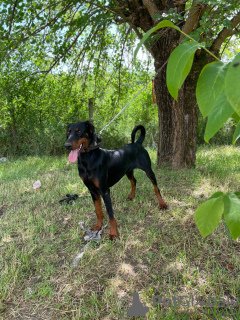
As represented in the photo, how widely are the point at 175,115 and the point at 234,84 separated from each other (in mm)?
4768

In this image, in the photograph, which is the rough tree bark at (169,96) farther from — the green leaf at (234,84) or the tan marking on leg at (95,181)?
the green leaf at (234,84)

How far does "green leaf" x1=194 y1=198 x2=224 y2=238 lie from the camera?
65 cm

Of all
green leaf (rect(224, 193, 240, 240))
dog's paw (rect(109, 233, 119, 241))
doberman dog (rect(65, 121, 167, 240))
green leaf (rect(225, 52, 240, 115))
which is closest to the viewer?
green leaf (rect(225, 52, 240, 115))

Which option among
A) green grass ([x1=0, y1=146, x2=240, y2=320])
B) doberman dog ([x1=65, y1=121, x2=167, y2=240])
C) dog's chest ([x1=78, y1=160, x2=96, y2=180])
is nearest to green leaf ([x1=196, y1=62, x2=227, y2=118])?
green grass ([x1=0, y1=146, x2=240, y2=320])

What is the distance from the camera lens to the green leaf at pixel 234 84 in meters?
0.39

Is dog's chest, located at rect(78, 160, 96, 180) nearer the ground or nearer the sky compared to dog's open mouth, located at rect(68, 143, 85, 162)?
nearer the ground

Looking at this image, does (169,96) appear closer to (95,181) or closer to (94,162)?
(94,162)

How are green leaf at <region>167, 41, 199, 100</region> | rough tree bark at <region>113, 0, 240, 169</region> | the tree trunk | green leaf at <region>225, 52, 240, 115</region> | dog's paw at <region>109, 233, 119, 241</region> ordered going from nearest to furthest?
green leaf at <region>225, 52, 240, 115</region>
green leaf at <region>167, 41, 199, 100</region>
dog's paw at <region>109, 233, 119, 241</region>
rough tree bark at <region>113, 0, 240, 169</region>
the tree trunk

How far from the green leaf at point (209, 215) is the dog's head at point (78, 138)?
6.55 feet

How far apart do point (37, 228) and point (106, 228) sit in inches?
35.0

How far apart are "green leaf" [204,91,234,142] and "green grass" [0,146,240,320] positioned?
4.97 feet

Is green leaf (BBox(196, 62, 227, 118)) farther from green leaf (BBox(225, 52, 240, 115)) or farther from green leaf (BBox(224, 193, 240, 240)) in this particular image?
green leaf (BBox(224, 193, 240, 240))

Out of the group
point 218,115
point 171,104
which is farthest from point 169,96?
point 218,115

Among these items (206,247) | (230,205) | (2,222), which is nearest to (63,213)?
(2,222)
